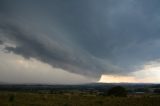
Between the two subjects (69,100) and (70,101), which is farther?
(69,100)

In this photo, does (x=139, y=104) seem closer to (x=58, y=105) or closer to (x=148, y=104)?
(x=148, y=104)

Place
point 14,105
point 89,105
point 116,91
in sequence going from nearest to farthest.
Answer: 1. point 14,105
2. point 89,105
3. point 116,91

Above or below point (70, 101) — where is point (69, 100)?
above

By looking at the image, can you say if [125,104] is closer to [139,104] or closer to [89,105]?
[139,104]

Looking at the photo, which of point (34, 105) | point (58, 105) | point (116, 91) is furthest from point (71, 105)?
point (116, 91)

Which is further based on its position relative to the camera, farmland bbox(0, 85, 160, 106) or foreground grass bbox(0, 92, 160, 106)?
farmland bbox(0, 85, 160, 106)

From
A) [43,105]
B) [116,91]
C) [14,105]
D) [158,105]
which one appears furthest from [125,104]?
[116,91]

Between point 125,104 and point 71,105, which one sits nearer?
point 71,105

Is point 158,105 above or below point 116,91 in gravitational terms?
below

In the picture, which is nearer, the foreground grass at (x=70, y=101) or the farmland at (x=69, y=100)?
the foreground grass at (x=70, y=101)

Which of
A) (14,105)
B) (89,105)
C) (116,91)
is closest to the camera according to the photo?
(14,105)
